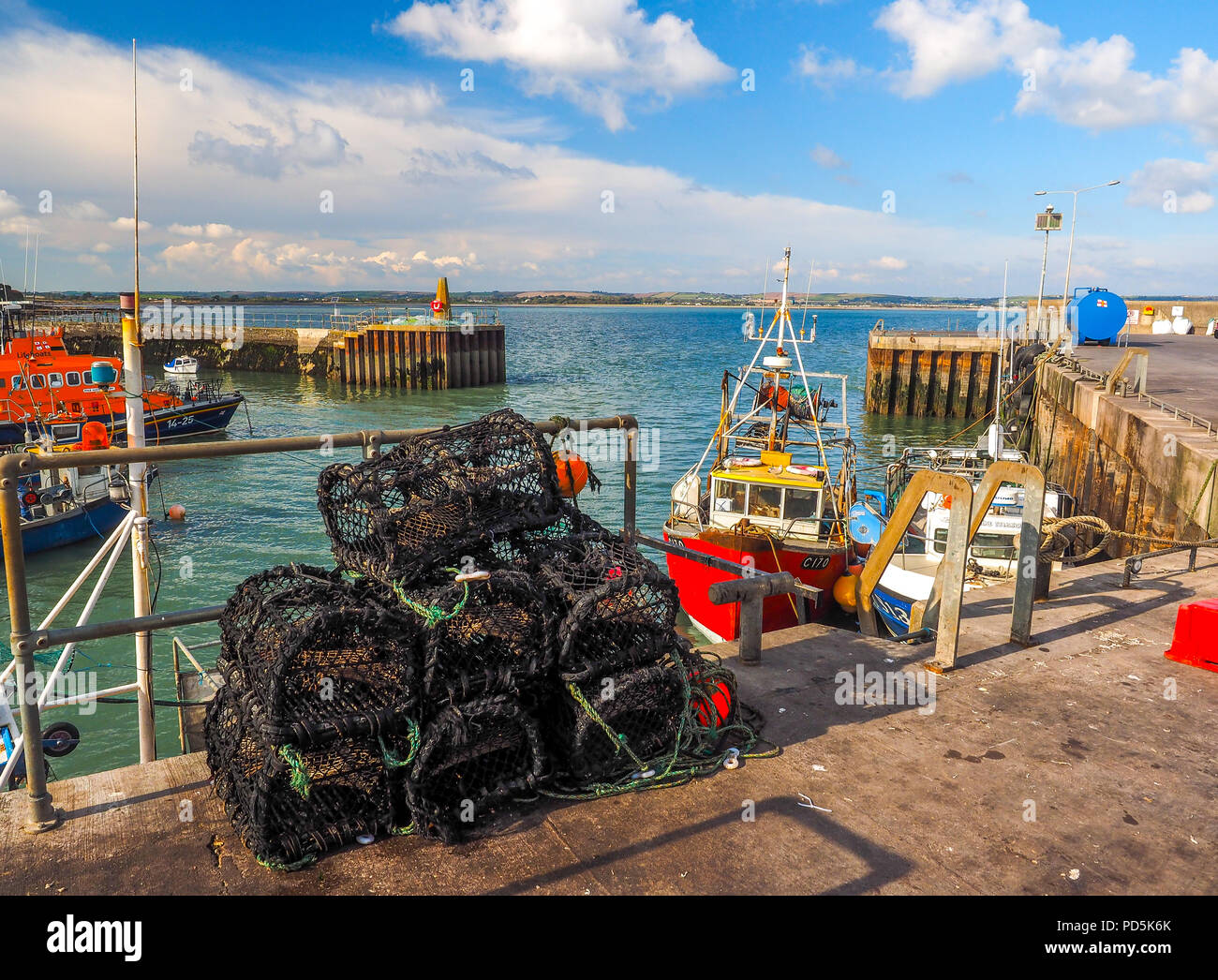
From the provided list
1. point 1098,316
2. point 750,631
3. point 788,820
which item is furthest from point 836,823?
point 1098,316

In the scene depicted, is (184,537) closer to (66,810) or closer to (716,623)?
(716,623)

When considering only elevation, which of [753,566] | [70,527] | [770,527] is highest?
[770,527]

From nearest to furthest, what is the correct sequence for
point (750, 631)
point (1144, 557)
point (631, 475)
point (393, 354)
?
point (631, 475), point (750, 631), point (1144, 557), point (393, 354)

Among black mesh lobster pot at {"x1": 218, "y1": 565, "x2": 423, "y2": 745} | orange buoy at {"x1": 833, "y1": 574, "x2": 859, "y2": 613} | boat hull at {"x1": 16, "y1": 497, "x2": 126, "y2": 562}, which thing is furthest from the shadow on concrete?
boat hull at {"x1": 16, "y1": 497, "x2": 126, "y2": 562}

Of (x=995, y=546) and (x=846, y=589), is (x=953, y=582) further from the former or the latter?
(x=995, y=546)

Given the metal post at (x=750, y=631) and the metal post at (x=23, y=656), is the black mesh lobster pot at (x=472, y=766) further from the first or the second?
the metal post at (x=750, y=631)

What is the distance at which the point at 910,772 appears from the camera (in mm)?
4172

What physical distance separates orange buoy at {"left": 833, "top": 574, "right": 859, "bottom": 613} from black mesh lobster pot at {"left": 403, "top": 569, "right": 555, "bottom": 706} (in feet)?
32.1

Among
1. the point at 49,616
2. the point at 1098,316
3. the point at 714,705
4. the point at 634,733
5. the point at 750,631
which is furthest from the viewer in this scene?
the point at 1098,316

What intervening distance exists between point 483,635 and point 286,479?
22.7 metres

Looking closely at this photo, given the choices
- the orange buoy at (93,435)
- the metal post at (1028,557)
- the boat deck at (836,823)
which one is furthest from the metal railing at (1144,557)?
the orange buoy at (93,435)

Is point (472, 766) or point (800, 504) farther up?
point (472, 766)

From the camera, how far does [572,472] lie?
209 inches
